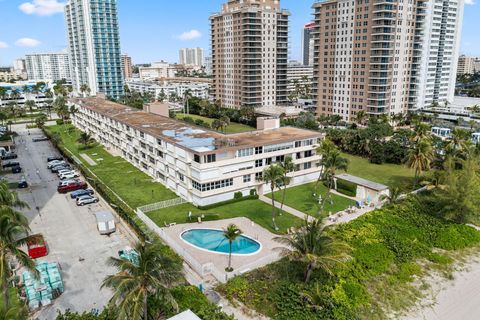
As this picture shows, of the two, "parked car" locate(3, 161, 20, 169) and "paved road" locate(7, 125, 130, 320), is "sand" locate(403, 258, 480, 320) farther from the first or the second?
"parked car" locate(3, 161, 20, 169)

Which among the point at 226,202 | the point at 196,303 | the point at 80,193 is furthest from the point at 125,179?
the point at 196,303

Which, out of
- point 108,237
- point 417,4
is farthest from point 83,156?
point 417,4

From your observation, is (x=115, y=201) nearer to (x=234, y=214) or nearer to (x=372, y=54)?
(x=234, y=214)

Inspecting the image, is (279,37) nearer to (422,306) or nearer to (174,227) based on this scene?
(174,227)

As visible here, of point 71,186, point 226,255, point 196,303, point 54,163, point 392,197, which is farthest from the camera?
point 54,163

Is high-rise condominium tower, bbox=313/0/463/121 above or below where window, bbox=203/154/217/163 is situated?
above

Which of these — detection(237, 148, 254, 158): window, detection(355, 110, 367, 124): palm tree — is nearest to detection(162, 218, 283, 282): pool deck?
detection(237, 148, 254, 158): window
